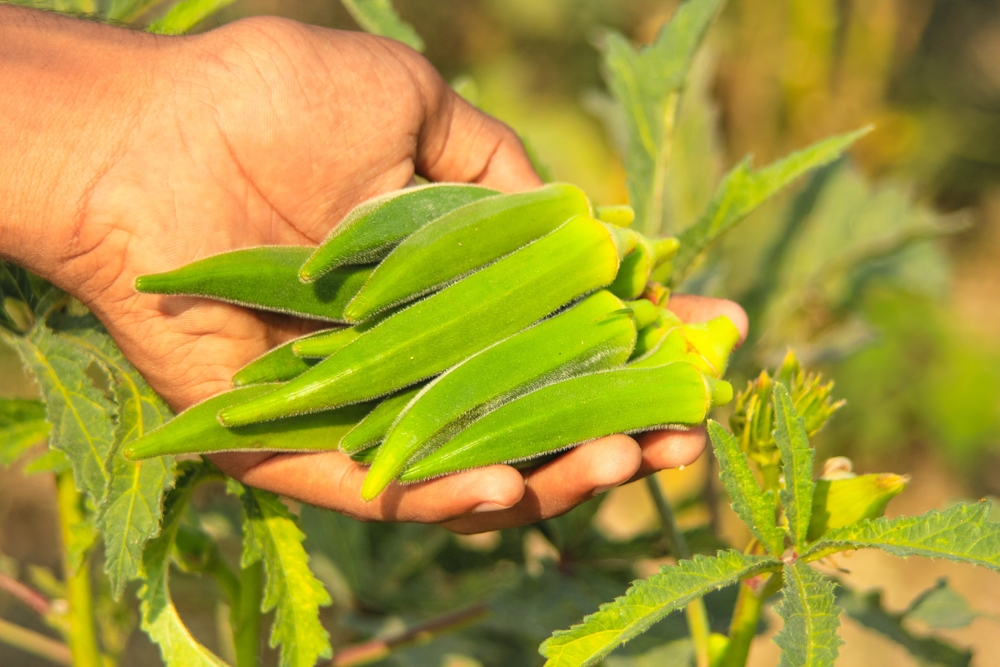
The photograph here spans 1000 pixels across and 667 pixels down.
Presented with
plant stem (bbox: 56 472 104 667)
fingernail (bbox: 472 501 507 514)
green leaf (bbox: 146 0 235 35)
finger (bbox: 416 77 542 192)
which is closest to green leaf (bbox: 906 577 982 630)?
fingernail (bbox: 472 501 507 514)

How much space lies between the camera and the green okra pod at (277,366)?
66.2 inches

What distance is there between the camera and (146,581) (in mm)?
1550

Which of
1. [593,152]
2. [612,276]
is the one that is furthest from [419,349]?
[593,152]

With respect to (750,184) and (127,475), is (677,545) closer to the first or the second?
(750,184)

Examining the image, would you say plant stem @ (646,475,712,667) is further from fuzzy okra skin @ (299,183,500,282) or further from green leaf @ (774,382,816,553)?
fuzzy okra skin @ (299,183,500,282)

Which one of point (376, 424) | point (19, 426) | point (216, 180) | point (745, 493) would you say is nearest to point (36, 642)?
point (19, 426)

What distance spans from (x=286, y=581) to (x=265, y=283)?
22.0 inches

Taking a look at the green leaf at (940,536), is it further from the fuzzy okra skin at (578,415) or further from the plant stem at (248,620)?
Answer: the plant stem at (248,620)

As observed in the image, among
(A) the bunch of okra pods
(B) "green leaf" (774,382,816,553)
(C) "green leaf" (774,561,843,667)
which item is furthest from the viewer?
(A) the bunch of okra pods

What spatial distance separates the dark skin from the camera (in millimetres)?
1612

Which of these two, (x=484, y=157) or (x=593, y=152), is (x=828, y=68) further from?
(x=484, y=157)

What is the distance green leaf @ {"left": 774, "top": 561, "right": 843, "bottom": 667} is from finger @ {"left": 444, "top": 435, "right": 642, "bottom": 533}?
32 centimetres

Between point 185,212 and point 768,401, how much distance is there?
1.14 meters

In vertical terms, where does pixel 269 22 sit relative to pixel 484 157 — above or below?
above
